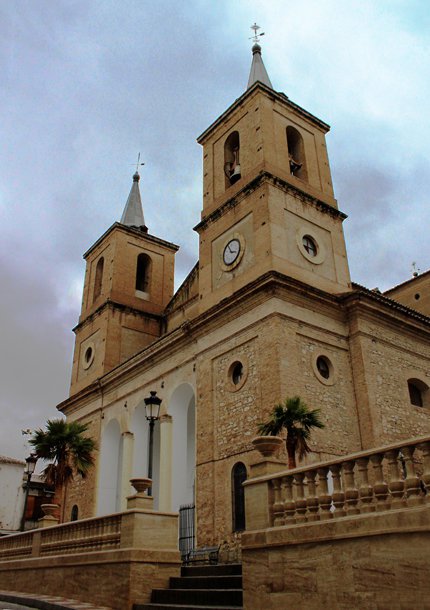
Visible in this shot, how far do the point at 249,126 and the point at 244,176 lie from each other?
2343 mm

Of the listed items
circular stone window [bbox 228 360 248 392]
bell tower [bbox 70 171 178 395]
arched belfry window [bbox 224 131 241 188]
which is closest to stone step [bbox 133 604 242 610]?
circular stone window [bbox 228 360 248 392]

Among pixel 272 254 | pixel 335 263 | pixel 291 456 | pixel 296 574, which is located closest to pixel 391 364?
pixel 335 263

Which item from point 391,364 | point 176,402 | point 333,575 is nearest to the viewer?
point 333,575

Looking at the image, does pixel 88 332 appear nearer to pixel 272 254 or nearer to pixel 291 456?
pixel 272 254

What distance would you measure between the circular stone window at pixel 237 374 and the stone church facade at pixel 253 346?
0.05m

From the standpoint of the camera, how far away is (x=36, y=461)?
2209 centimetres

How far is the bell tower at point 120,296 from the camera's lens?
90.9 ft

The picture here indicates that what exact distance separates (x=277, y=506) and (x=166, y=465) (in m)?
12.8

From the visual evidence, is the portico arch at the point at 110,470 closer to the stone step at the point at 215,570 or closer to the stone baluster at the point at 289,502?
the stone step at the point at 215,570

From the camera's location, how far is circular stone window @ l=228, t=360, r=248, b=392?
685 inches

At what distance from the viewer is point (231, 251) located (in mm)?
20125

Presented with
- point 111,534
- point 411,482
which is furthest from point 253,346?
point 411,482

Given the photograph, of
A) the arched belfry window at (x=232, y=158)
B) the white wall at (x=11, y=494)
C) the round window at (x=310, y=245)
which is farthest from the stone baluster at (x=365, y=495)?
the white wall at (x=11, y=494)

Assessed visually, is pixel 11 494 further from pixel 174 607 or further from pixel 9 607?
pixel 174 607
